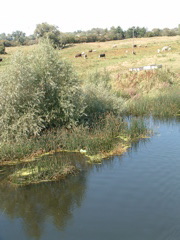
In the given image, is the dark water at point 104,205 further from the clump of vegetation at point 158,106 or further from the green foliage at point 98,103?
the clump of vegetation at point 158,106

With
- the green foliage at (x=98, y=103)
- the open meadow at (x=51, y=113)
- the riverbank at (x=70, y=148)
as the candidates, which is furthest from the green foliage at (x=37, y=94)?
the green foliage at (x=98, y=103)

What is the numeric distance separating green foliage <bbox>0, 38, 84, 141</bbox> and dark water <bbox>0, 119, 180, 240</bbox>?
4305mm

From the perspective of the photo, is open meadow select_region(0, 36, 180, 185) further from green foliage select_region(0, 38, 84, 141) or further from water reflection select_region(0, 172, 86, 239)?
water reflection select_region(0, 172, 86, 239)

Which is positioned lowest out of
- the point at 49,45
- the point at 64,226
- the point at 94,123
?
the point at 64,226

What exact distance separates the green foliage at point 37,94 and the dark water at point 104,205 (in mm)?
4305

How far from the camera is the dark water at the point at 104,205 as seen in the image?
1002 cm

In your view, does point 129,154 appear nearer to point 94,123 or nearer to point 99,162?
point 99,162

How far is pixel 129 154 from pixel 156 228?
6921 mm

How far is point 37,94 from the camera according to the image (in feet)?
58.0

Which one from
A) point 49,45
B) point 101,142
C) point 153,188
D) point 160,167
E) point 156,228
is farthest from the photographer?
point 49,45

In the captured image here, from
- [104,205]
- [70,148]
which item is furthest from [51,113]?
[104,205]

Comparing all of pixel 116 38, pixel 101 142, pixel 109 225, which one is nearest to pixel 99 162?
pixel 101 142

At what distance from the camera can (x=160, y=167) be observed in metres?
14.5

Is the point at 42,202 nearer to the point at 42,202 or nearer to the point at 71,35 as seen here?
the point at 42,202
